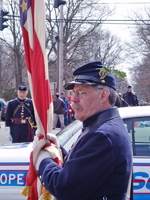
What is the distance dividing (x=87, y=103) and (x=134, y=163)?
1553mm

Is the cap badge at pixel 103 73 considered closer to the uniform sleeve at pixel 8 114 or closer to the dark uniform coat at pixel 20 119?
the dark uniform coat at pixel 20 119

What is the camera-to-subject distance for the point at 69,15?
2864cm

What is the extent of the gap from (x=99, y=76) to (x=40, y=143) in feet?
2.03

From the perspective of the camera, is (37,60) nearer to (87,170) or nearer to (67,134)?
(87,170)

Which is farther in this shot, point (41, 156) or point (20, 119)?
point (20, 119)

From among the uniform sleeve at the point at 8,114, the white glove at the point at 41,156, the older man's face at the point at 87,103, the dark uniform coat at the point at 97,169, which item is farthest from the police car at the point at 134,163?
the uniform sleeve at the point at 8,114

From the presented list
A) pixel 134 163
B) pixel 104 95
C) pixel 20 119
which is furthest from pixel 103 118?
pixel 20 119

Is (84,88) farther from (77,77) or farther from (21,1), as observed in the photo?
(21,1)

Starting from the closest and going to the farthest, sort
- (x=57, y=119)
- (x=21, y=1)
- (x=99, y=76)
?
(x=99, y=76) → (x=21, y=1) → (x=57, y=119)

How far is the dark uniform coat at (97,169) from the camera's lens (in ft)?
4.30

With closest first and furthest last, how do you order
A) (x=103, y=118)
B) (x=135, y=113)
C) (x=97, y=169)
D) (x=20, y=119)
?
(x=97, y=169) → (x=103, y=118) → (x=135, y=113) → (x=20, y=119)

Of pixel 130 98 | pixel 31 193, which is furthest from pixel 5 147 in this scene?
pixel 130 98

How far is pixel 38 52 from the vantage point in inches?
72.3

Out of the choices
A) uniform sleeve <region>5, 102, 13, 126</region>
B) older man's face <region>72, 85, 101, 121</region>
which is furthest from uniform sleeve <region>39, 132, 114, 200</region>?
uniform sleeve <region>5, 102, 13, 126</region>
